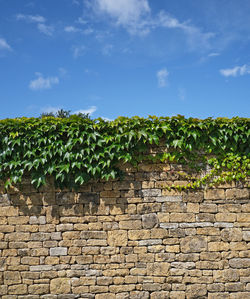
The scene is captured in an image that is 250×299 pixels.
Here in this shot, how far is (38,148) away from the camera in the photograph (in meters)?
5.84

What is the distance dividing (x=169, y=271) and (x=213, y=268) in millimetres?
855

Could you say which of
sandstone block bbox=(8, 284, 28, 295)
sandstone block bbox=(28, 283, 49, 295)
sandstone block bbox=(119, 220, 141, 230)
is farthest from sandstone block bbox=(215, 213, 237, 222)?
sandstone block bbox=(8, 284, 28, 295)

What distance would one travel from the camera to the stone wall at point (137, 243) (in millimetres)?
5654

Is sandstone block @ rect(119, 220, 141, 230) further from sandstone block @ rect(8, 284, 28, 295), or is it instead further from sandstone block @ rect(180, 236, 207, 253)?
sandstone block @ rect(8, 284, 28, 295)

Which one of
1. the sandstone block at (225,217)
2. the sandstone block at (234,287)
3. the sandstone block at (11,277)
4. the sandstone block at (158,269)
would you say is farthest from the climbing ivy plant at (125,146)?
the sandstone block at (234,287)

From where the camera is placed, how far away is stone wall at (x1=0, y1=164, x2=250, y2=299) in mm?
5654

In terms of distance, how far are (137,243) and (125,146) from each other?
6.27 ft

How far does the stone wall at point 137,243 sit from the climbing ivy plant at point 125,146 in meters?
0.27

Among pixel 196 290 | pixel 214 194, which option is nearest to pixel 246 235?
pixel 214 194

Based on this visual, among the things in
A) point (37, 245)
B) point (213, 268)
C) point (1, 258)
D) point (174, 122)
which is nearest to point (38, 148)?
point (37, 245)

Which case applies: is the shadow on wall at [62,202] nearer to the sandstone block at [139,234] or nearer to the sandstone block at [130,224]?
the sandstone block at [130,224]

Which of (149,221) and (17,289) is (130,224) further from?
(17,289)

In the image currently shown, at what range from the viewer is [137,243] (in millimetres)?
5703

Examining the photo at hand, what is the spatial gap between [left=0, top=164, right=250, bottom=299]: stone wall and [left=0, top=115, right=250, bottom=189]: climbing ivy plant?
0.89 feet
